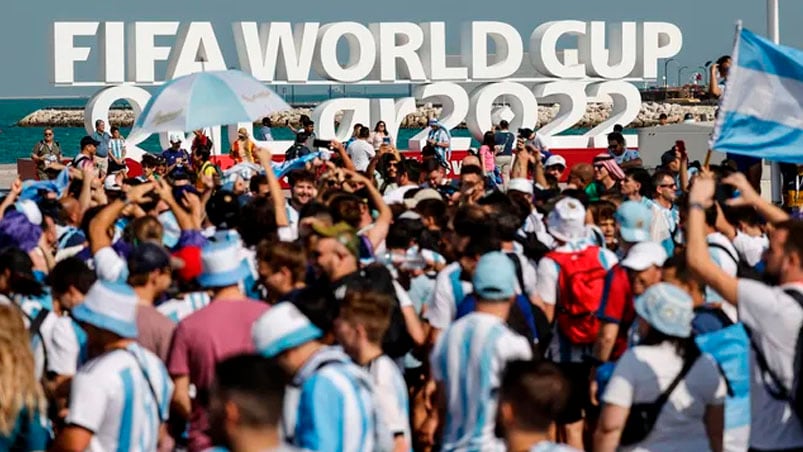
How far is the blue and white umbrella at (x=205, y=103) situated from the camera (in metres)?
11.4

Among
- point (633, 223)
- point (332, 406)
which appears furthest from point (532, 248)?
point (332, 406)

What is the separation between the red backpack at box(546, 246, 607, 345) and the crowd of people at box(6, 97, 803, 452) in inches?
0.5

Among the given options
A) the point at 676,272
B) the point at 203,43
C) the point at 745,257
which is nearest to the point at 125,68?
the point at 203,43

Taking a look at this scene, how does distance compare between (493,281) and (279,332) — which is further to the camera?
(493,281)

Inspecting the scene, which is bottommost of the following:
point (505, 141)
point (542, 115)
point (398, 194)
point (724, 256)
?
point (724, 256)

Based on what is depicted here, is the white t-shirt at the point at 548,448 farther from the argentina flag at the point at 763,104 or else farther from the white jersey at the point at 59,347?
the argentina flag at the point at 763,104

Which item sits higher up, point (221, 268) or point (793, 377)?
point (221, 268)

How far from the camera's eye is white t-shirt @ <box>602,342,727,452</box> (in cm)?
668

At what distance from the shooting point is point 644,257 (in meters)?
8.04

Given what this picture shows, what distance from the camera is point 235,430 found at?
16.4ft

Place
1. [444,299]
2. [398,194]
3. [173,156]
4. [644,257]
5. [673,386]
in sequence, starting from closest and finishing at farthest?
[673,386] < [644,257] < [444,299] < [398,194] < [173,156]

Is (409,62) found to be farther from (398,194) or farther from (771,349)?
(771,349)

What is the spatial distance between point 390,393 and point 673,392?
1.19m

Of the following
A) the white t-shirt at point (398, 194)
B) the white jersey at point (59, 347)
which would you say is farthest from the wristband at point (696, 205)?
the white t-shirt at point (398, 194)
